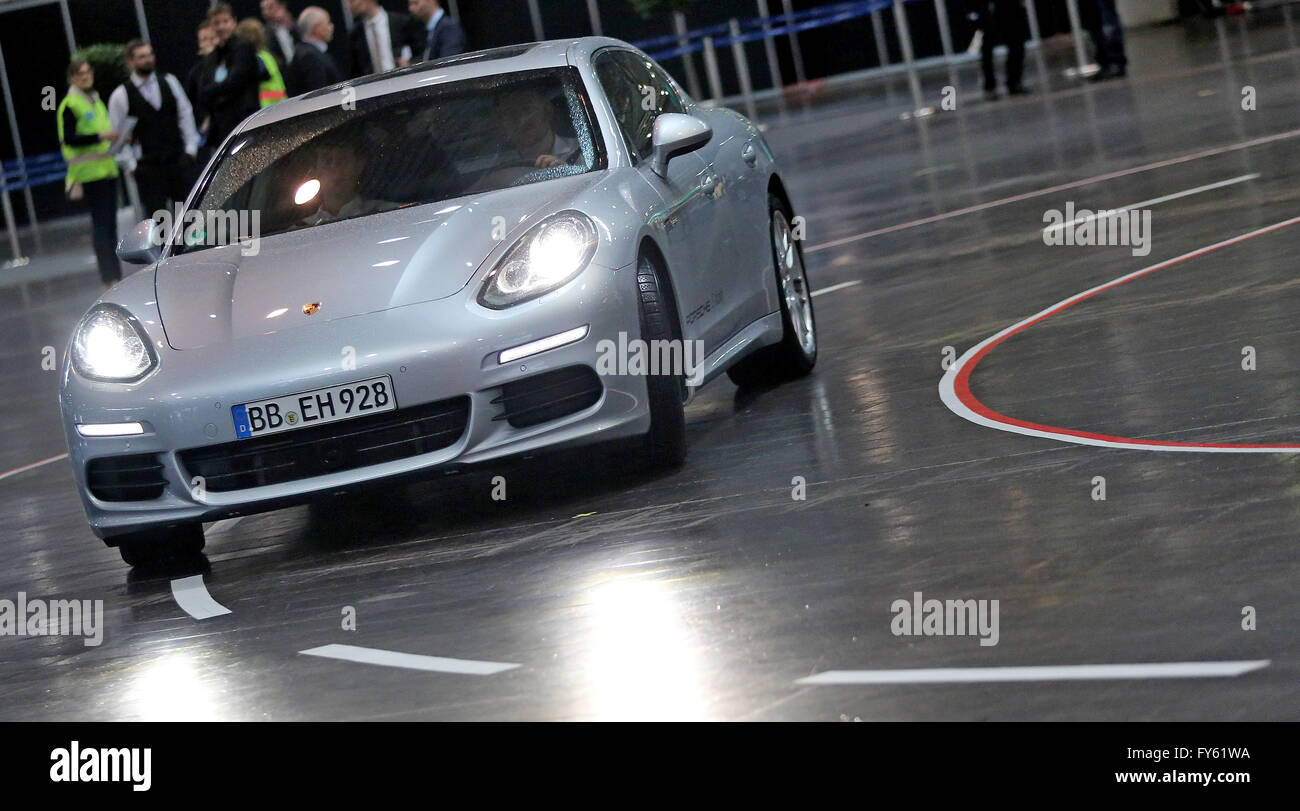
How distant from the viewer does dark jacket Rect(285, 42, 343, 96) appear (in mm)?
16750

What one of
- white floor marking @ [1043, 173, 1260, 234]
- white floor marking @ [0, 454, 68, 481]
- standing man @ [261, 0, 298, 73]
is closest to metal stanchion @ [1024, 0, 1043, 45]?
standing man @ [261, 0, 298, 73]

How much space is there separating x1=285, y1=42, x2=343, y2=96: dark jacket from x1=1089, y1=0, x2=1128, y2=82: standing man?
34.6 feet

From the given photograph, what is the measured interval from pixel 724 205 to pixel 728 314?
0.54 m

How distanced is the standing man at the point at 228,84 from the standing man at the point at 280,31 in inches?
35.9

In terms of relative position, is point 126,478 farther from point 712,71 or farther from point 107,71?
point 712,71

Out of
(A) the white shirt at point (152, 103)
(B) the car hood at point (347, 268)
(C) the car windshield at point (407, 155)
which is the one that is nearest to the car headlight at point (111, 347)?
(B) the car hood at point (347, 268)

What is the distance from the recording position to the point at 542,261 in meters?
6.53

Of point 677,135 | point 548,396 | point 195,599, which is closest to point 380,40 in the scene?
point 677,135

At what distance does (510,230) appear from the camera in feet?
21.8

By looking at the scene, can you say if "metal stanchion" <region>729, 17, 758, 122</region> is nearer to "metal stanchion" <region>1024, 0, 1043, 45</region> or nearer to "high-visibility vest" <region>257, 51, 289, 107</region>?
"metal stanchion" <region>1024, 0, 1043, 45</region>

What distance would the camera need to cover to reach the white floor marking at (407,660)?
15.8 feet

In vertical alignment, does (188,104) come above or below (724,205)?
above
